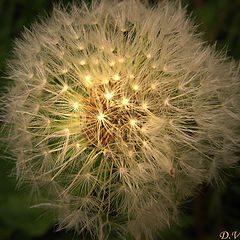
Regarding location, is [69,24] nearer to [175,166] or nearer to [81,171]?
[81,171]

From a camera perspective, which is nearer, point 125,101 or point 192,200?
point 125,101

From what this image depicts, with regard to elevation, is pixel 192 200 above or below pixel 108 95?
below

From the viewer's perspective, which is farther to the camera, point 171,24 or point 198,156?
point 171,24

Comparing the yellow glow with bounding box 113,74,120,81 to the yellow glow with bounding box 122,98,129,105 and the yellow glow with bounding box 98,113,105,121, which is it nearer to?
the yellow glow with bounding box 122,98,129,105

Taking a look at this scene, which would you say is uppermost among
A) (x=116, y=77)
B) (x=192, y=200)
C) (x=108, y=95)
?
(x=116, y=77)

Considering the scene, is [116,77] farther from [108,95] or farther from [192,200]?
[192,200]

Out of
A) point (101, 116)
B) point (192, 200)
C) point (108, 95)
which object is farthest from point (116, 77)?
point (192, 200)

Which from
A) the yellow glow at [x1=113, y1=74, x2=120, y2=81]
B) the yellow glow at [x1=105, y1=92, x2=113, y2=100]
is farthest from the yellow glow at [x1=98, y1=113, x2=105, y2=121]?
the yellow glow at [x1=113, y1=74, x2=120, y2=81]

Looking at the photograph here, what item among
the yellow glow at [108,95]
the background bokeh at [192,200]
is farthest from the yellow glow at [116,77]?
the background bokeh at [192,200]

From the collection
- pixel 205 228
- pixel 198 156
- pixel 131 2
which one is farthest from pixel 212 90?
pixel 205 228
